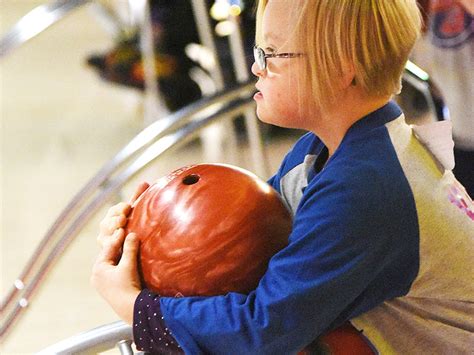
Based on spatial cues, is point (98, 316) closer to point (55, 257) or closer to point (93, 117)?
point (55, 257)

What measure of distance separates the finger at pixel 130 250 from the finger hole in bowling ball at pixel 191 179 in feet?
0.37

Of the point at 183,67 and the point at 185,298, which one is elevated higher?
the point at 185,298

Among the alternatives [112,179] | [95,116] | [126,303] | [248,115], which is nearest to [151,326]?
[126,303]

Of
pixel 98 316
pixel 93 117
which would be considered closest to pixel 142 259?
pixel 98 316

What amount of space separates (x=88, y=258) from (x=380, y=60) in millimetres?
2464

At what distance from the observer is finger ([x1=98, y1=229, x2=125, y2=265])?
1472 millimetres

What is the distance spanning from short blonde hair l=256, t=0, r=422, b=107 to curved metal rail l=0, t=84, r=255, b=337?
1065 mm

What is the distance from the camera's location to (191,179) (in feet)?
4.85

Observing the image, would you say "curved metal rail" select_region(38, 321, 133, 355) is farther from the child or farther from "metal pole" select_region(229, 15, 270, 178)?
"metal pole" select_region(229, 15, 270, 178)

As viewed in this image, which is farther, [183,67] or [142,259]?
[183,67]

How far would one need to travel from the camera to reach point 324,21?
136cm

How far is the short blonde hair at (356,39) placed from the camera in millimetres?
1353

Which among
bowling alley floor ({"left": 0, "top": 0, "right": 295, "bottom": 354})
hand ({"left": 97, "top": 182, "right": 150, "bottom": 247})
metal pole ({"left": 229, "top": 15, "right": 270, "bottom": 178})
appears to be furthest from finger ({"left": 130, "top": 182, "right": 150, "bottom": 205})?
bowling alley floor ({"left": 0, "top": 0, "right": 295, "bottom": 354})

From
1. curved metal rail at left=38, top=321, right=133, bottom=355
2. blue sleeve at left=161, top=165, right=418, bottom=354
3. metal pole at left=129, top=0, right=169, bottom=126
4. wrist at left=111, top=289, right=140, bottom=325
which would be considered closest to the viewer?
blue sleeve at left=161, top=165, right=418, bottom=354
